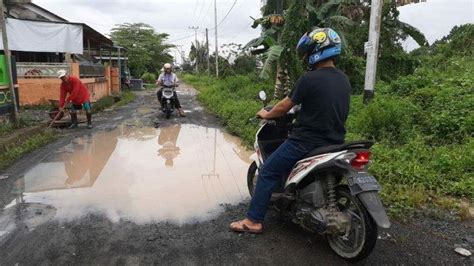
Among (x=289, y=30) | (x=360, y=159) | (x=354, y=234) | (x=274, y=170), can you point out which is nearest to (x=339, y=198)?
(x=354, y=234)

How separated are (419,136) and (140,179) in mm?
4384

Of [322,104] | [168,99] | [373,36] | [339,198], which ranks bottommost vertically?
[339,198]

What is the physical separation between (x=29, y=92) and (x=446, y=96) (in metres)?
12.5

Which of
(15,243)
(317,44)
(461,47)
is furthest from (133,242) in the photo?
(461,47)

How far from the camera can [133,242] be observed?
11.6ft

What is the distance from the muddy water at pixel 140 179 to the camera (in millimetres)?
4395

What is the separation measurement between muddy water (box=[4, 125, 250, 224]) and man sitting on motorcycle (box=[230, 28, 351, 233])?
139cm

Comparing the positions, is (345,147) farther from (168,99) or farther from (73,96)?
(168,99)

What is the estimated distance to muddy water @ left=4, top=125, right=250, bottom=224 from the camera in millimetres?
4395

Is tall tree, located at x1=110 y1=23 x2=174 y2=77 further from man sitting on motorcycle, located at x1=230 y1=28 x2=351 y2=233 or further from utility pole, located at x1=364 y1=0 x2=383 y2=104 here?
man sitting on motorcycle, located at x1=230 y1=28 x2=351 y2=233

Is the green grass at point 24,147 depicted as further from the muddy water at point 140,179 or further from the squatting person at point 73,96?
the squatting person at point 73,96

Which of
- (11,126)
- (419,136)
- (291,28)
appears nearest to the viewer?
(419,136)

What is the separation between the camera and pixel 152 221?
4.02 m

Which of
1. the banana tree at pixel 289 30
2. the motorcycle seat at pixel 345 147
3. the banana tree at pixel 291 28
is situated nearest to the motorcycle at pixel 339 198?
the motorcycle seat at pixel 345 147
